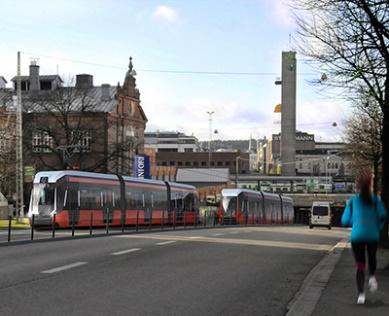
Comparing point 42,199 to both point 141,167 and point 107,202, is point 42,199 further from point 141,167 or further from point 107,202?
point 141,167

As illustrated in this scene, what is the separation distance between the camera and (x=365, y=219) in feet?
29.6

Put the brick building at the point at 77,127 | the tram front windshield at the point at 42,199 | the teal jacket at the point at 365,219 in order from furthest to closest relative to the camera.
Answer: the brick building at the point at 77,127, the tram front windshield at the point at 42,199, the teal jacket at the point at 365,219

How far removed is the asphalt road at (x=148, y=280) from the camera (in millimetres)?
9359

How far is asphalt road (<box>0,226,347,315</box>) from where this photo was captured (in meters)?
9.36

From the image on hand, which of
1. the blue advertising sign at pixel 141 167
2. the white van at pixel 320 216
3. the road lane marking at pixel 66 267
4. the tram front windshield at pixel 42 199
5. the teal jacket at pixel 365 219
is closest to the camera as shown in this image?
the teal jacket at pixel 365 219

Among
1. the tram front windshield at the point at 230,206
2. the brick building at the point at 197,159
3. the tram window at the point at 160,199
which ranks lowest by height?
the tram front windshield at the point at 230,206

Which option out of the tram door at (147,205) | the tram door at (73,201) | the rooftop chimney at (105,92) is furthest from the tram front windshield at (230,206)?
the rooftop chimney at (105,92)

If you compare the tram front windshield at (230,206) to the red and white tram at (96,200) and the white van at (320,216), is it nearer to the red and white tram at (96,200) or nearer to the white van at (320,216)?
the red and white tram at (96,200)

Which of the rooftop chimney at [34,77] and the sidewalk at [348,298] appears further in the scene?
the rooftop chimney at [34,77]

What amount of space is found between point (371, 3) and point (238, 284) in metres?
7.04

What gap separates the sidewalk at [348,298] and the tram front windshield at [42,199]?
24.2 m

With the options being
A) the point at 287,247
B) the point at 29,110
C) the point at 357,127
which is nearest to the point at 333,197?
the point at 29,110

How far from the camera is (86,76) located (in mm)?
94750

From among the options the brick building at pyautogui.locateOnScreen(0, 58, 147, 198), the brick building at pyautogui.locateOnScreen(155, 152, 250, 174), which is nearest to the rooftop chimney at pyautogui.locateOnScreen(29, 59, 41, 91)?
the brick building at pyautogui.locateOnScreen(0, 58, 147, 198)
